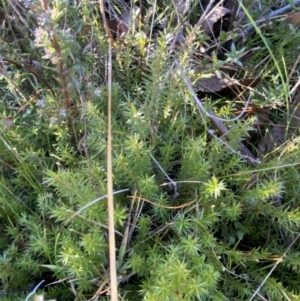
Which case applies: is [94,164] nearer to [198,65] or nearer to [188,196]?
[188,196]

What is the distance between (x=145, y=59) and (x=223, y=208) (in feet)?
1.43

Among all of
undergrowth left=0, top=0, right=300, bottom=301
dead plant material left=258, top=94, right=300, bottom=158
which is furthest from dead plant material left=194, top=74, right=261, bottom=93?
dead plant material left=258, top=94, right=300, bottom=158

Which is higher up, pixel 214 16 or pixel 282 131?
pixel 214 16

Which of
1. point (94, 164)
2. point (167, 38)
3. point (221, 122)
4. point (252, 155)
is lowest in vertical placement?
point (252, 155)

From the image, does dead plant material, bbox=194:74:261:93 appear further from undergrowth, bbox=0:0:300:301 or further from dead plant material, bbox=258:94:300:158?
dead plant material, bbox=258:94:300:158

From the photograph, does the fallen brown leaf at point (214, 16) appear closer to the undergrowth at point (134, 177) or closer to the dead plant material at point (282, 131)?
the undergrowth at point (134, 177)

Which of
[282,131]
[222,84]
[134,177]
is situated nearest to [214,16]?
[222,84]

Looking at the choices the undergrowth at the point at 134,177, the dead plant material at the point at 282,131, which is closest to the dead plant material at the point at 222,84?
the undergrowth at the point at 134,177

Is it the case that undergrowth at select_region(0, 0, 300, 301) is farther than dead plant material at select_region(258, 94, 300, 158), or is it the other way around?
dead plant material at select_region(258, 94, 300, 158)

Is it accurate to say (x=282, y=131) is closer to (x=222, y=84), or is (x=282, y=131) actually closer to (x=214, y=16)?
(x=222, y=84)

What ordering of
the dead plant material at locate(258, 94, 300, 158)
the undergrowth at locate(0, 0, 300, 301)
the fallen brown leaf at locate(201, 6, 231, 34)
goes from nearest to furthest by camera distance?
1. the undergrowth at locate(0, 0, 300, 301)
2. the dead plant material at locate(258, 94, 300, 158)
3. the fallen brown leaf at locate(201, 6, 231, 34)

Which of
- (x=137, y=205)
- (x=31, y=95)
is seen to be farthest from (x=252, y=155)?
(x=31, y=95)

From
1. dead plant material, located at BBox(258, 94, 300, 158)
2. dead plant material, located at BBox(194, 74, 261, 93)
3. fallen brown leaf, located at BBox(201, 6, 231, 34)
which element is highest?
fallen brown leaf, located at BBox(201, 6, 231, 34)

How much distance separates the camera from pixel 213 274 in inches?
35.1
